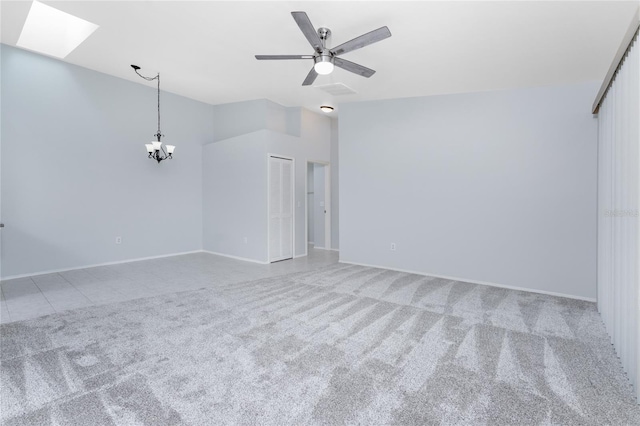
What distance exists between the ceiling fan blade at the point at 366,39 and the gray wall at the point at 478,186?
2455 millimetres

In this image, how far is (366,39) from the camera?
8.90ft

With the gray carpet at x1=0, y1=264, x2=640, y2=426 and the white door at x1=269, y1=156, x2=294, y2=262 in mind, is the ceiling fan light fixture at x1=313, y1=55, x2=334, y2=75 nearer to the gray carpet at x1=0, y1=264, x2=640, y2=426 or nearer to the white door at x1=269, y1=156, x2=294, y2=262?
the gray carpet at x1=0, y1=264, x2=640, y2=426

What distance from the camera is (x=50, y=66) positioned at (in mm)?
4719

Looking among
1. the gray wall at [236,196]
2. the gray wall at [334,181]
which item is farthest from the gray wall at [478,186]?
the gray wall at [236,196]

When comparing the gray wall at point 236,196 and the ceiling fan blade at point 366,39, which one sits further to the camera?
the gray wall at point 236,196

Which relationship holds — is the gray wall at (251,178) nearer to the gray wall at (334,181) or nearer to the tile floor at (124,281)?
the gray wall at (334,181)

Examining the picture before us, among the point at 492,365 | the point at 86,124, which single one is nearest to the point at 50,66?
the point at 86,124

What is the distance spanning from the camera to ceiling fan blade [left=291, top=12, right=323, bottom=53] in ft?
7.90

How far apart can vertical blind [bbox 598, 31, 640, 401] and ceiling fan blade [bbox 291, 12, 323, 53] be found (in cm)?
227

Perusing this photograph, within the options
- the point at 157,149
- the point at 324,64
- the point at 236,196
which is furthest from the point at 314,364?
the point at 157,149

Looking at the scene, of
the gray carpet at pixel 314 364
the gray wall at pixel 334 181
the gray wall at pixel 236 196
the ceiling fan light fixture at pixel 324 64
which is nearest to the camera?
the gray carpet at pixel 314 364

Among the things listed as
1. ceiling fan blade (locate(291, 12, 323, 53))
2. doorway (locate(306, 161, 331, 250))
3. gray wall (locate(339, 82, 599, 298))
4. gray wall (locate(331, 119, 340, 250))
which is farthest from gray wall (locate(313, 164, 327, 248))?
ceiling fan blade (locate(291, 12, 323, 53))

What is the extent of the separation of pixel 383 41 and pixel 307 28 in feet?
3.77

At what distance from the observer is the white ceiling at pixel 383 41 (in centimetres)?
283
